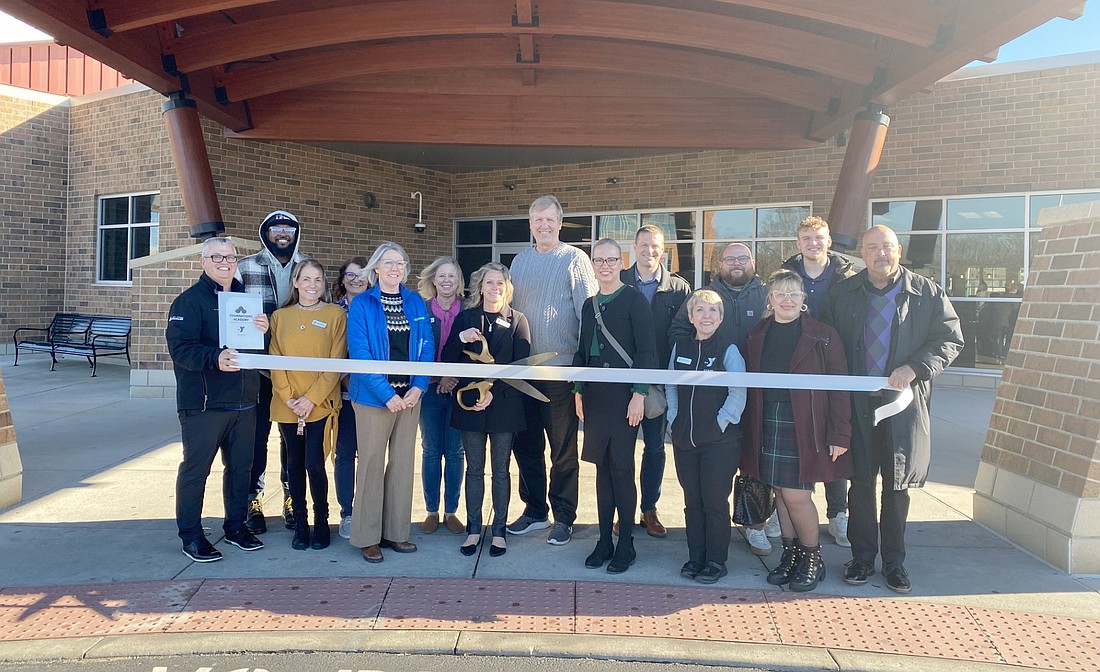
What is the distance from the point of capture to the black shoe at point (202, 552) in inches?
155

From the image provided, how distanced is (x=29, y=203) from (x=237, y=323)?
13.2 metres

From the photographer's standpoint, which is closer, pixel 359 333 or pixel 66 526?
pixel 359 333

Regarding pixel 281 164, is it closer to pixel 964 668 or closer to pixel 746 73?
pixel 746 73

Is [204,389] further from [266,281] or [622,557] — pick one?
[622,557]

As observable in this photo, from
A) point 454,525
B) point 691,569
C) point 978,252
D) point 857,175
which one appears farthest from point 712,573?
point 978,252

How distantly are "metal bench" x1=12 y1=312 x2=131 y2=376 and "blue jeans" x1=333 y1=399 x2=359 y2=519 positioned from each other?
9.47 metres

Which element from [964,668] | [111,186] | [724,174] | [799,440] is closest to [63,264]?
[111,186]

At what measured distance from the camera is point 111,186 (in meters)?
13.0

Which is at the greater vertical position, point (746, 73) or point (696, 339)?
point (746, 73)

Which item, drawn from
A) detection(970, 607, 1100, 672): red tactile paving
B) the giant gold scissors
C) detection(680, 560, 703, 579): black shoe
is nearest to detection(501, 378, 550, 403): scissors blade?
the giant gold scissors

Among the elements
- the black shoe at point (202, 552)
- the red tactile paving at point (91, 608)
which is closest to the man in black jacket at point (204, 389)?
the black shoe at point (202, 552)

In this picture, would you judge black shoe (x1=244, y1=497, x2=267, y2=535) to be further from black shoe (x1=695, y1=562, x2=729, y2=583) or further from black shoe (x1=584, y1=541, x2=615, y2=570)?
black shoe (x1=695, y1=562, x2=729, y2=583)

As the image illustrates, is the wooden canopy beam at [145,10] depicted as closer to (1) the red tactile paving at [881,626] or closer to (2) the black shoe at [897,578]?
(1) the red tactile paving at [881,626]

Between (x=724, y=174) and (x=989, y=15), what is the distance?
6.40 metres
